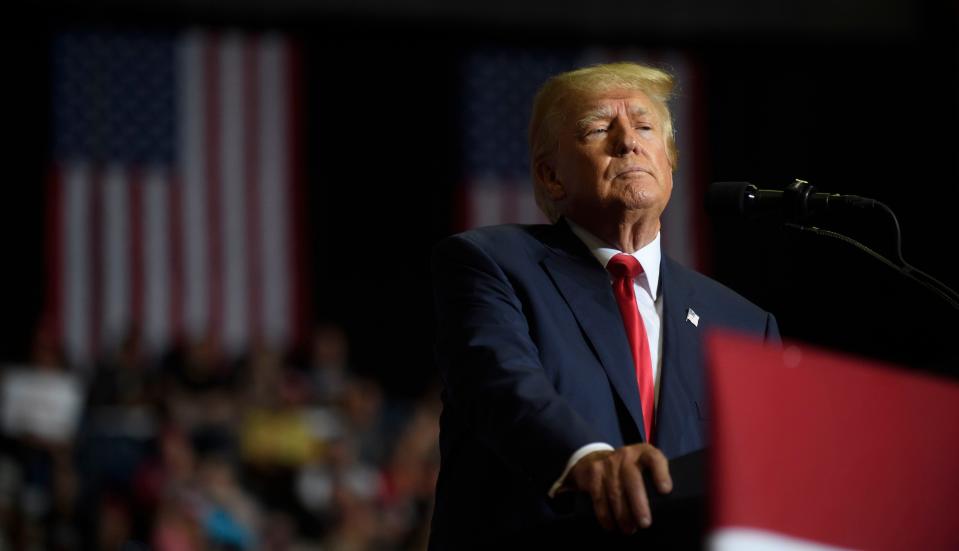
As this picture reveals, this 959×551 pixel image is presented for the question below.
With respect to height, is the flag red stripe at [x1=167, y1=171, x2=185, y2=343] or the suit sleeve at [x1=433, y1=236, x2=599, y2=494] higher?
the suit sleeve at [x1=433, y1=236, x2=599, y2=494]

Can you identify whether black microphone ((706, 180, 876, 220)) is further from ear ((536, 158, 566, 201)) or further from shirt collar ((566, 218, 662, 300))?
ear ((536, 158, 566, 201))

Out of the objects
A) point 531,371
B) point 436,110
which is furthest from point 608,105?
point 436,110

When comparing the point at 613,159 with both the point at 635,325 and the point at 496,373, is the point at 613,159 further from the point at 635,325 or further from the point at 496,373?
the point at 496,373

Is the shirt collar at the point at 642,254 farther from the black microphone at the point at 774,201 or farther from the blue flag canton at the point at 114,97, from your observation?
the blue flag canton at the point at 114,97

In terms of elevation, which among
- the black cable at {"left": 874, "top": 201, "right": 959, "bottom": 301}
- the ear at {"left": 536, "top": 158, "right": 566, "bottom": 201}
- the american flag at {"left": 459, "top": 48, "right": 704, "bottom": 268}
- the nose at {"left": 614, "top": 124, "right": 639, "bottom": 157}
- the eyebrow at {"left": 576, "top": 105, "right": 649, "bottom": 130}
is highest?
the eyebrow at {"left": 576, "top": 105, "right": 649, "bottom": 130}

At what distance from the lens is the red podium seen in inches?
41.1

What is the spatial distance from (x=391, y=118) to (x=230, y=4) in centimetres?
132

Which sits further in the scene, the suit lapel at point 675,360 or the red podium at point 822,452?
the suit lapel at point 675,360

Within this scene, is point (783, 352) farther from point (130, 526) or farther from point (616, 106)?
point (130, 526)


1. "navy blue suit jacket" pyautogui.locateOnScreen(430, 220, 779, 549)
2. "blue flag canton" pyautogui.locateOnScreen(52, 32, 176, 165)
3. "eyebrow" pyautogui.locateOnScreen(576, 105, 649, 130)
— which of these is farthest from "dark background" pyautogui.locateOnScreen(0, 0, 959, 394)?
"navy blue suit jacket" pyautogui.locateOnScreen(430, 220, 779, 549)

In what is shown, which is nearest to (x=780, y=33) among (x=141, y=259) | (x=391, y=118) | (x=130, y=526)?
(x=391, y=118)

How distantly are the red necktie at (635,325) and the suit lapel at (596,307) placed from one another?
18 millimetres

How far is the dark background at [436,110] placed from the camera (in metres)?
8.72

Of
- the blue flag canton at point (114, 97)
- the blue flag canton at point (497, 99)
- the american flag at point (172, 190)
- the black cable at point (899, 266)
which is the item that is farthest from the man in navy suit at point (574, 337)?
the blue flag canton at point (497, 99)
